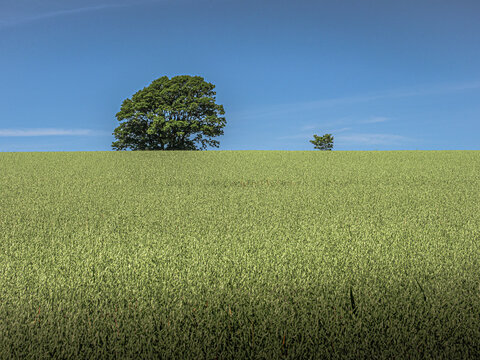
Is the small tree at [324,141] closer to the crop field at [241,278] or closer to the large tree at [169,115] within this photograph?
the large tree at [169,115]

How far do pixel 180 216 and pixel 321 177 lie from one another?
691 cm

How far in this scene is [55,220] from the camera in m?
5.97

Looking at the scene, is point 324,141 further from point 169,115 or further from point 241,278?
point 241,278

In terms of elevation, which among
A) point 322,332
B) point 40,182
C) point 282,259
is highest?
point 40,182

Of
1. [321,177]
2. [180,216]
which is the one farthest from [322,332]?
[321,177]

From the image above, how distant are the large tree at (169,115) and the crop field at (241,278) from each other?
81.1ft

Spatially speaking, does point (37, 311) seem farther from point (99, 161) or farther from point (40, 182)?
point (99, 161)

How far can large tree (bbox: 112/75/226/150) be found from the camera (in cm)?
3184

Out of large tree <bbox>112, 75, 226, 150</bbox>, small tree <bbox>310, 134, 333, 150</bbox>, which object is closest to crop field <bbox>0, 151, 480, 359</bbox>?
large tree <bbox>112, 75, 226, 150</bbox>

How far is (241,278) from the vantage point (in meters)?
3.23

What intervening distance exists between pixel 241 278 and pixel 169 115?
100 ft

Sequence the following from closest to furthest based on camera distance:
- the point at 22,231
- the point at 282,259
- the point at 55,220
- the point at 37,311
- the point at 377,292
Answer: the point at 37,311
the point at 377,292
the point at 282,259
the point at 22,231
the point at 55,220

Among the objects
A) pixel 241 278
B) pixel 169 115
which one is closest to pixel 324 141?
pixel 169 115

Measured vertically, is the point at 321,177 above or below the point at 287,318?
above
